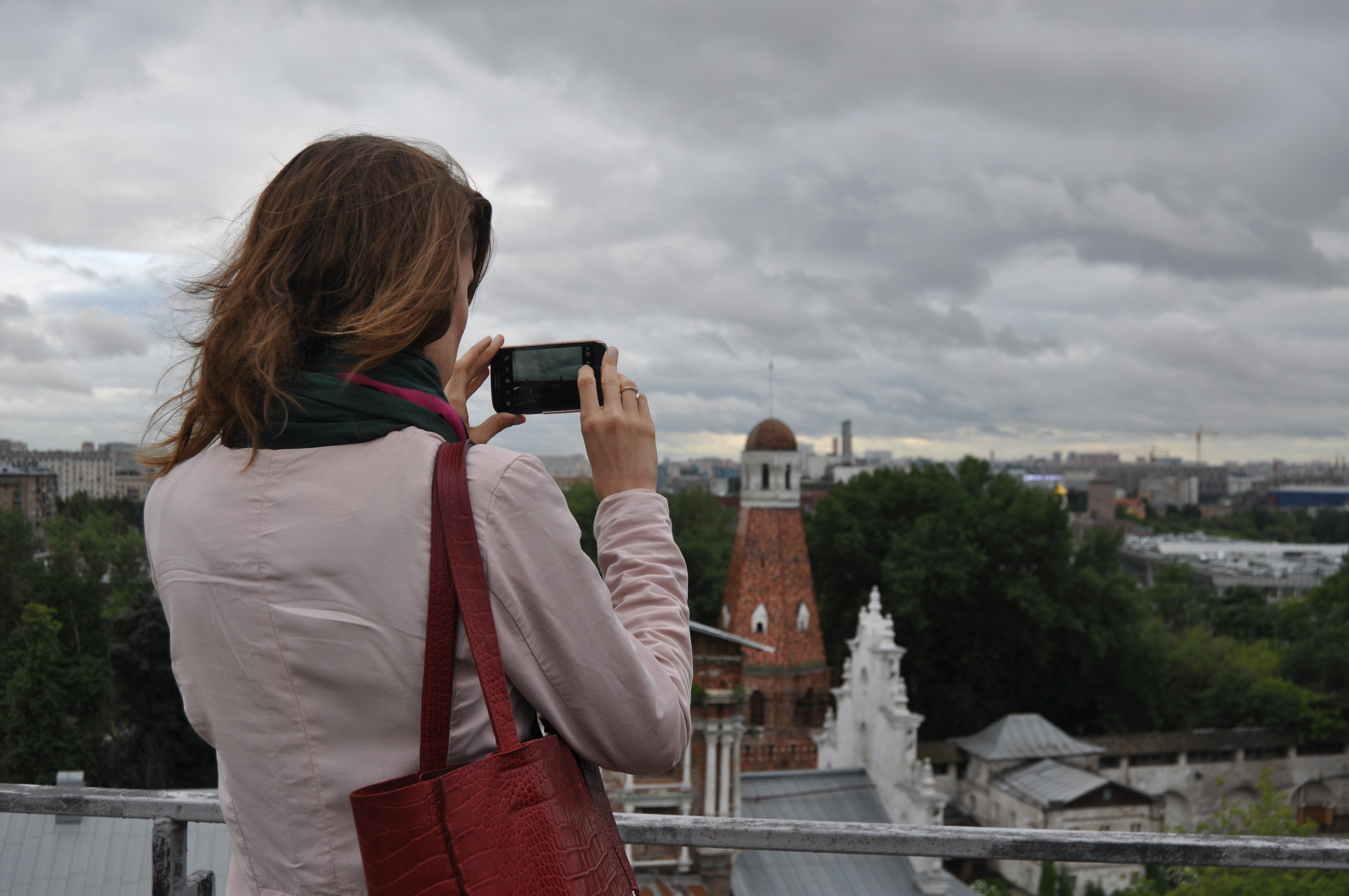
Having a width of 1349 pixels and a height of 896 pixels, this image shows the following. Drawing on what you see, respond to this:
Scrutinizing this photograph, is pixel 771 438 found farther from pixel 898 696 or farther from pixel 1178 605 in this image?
pixel 1178 605

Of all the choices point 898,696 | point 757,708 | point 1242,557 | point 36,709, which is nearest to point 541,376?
Result: point 898,696

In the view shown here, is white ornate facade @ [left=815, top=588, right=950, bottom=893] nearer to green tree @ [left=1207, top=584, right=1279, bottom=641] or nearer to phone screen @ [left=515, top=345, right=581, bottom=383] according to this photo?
phone screen @ [left=515, top=345, right=581, bottom=383]

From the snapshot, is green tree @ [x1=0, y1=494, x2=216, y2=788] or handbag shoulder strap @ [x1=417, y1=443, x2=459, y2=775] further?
green tree @ [x1=0, y1=494, x2=216, y2=788]

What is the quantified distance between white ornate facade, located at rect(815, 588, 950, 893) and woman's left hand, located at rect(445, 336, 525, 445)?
14.4 m

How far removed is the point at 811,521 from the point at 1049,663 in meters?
7.20

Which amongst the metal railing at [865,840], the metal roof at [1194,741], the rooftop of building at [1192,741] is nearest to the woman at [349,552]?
the metal railing at [865,840]

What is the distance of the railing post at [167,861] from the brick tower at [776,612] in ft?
64.4

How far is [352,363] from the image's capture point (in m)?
1.14

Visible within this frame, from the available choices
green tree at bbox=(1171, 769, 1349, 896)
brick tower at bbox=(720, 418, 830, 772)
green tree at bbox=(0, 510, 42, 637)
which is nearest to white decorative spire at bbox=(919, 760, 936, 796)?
green tree at bbox=(1171, 769, 1349, 896)

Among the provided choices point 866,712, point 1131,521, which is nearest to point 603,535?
point 866,712

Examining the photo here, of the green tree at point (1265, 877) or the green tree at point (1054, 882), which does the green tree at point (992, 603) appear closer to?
the green tree at point (1054, 882)

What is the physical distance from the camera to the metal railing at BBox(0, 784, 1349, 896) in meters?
1.91

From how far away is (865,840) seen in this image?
1.92 metres

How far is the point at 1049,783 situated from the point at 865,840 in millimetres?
21302
